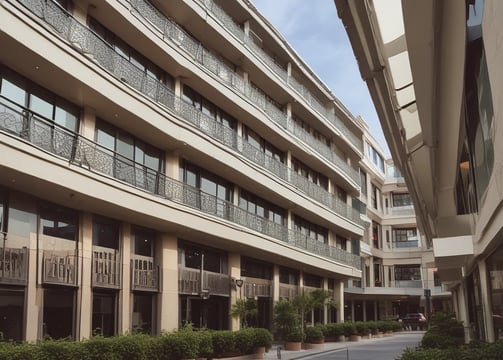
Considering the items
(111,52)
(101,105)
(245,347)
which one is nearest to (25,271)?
(101,105)

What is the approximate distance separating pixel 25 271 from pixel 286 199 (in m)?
18.7

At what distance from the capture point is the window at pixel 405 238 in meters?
68.1

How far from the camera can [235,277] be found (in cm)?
3033

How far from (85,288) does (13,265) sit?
3126 millimetres

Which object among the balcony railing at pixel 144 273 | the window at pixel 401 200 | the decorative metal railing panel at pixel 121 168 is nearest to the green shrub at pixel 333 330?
the decorative metal railing panel at pixel 121 168

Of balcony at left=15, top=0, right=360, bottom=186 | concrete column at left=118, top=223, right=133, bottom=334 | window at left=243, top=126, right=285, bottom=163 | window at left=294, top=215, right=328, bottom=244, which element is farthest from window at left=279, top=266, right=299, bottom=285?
concrete column at left=118, top=223, right=133, bottom=334

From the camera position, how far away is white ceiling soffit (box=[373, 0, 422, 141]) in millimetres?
Answer: 8602

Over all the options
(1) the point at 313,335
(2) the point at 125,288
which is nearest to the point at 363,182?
(1) the point at 313,335

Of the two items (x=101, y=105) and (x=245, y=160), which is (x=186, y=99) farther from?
(x=101, y=105)

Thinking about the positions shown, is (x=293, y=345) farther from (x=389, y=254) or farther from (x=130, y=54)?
(x=389, y=254)

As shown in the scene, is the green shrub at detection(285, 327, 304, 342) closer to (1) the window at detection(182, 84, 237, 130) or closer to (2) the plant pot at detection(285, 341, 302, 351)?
(2) the plant pot at detection(285, 341, 302, 351)

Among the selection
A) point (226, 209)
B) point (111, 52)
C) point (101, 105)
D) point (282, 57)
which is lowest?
point (226, 209)

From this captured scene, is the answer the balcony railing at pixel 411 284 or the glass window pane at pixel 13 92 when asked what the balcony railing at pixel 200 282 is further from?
the balcony railing at pixel 411 284

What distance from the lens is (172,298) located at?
2439cm
